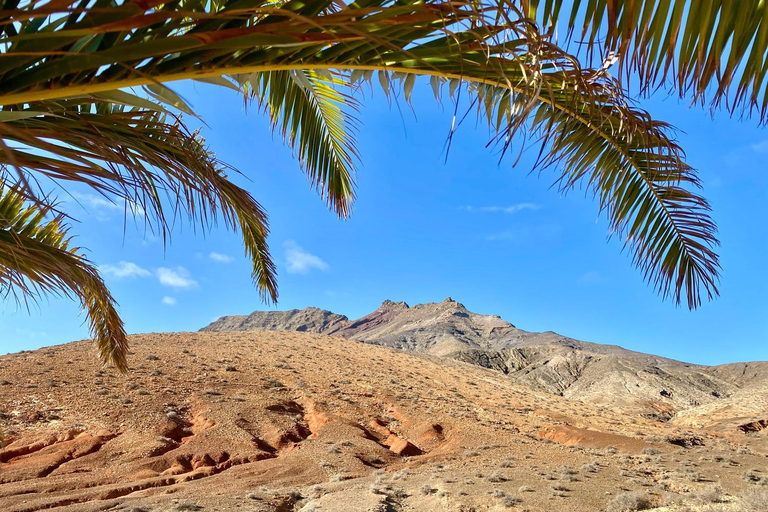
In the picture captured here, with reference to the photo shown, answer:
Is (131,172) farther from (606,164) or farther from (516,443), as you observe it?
(516,443)

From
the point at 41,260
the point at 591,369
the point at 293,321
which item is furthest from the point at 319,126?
the point at 293,321

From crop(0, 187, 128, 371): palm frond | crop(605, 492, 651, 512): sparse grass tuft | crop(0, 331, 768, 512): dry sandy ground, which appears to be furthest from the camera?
crop(0, 331, 768, 512): dry sandy ground

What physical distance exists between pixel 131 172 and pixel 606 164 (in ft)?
8.73

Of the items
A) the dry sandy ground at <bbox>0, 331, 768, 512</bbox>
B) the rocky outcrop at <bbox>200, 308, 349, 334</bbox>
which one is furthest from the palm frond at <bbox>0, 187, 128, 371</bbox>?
the rocky outcrop at <bbox>200, 308, 349, 334</bbox>

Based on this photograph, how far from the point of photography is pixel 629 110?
2033 millimetres

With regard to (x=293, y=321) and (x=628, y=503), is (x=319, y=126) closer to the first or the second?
(x=628, y=503)

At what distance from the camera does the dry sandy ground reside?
27.8ft

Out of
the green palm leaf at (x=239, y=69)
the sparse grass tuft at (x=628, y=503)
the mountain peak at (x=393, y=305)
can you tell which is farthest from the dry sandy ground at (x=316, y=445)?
the mountain peak at (x=393, y=305)

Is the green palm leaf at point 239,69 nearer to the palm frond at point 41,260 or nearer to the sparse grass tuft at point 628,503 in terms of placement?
the palm frond at point 41,260

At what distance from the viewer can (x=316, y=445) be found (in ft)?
42.8

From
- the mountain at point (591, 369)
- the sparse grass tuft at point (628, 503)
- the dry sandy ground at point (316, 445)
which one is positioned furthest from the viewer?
the mountain at point (591, 369)

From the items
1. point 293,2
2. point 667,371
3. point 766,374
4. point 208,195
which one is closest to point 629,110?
point 293,2

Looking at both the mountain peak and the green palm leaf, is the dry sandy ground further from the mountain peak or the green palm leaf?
the mountain peak

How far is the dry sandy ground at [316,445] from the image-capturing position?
27.8ft
